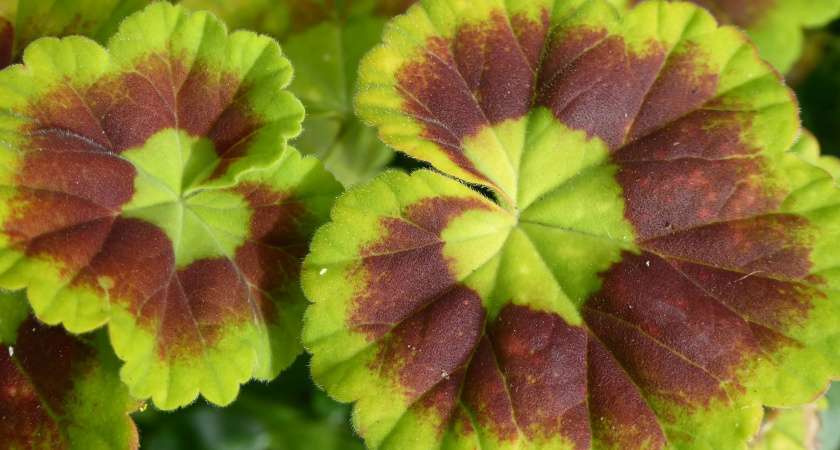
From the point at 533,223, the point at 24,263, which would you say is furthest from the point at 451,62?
Answer: the point at 24,263

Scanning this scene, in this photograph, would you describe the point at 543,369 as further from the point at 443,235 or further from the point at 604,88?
the point at 604,88

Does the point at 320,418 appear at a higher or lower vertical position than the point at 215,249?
lower

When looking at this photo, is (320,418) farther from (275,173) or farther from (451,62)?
(451,62)

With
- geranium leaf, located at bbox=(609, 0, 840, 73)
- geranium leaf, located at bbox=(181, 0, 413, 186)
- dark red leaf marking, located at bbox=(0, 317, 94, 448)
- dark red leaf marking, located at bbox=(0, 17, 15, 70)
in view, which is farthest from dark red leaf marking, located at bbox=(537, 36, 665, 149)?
dark red leaf marking, located at bbox=(0, 17, 15, 70)

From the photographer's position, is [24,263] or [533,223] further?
[533,223]

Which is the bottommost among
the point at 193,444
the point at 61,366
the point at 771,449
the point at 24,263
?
the point at 193,444

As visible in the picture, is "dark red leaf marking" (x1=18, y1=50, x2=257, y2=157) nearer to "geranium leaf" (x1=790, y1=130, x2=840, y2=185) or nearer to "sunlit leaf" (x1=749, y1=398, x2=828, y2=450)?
"geranium leaf" (x1=790, y1=130, x2=840, y2=185)

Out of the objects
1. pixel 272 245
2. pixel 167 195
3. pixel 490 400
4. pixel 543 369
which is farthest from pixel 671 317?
pixel 167 195
